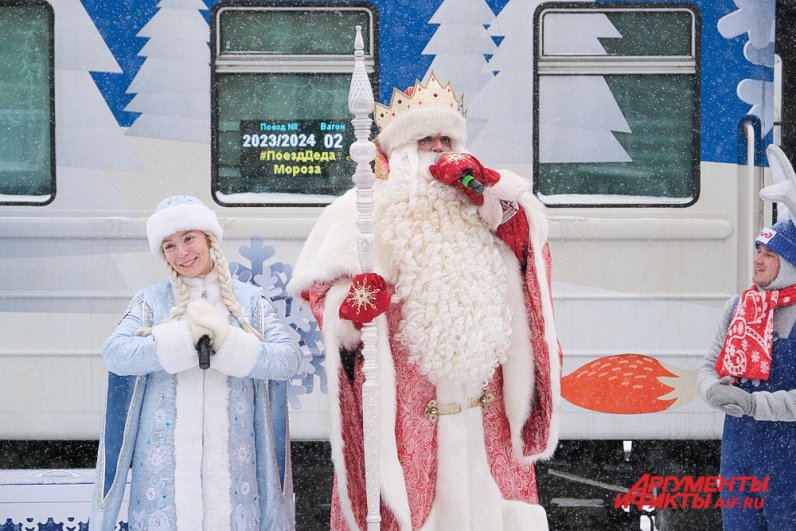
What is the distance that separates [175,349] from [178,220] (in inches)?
18.4

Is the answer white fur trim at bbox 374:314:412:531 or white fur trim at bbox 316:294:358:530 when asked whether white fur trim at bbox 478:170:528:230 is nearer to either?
white fur trim at bbox 374:314:412:531

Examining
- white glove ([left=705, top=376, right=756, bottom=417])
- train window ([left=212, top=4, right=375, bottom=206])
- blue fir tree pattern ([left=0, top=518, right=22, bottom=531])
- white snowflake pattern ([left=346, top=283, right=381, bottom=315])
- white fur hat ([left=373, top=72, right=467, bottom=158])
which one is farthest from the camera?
train window ([left=212, top=4, right=375, bottom=206])

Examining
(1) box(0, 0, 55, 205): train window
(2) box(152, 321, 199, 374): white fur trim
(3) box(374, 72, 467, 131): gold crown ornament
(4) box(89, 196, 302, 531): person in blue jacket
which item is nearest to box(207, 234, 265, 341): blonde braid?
(4) box(89, 196, 302, 531): person in blue jacket

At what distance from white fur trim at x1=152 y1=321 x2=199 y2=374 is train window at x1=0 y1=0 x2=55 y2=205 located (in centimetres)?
182

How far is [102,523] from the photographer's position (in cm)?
327

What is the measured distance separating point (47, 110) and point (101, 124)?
0.88 feet

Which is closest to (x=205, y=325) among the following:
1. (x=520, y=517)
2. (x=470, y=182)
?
(x=470, y=182)

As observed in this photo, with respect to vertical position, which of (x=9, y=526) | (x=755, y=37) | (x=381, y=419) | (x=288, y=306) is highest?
(x=755, y=37)

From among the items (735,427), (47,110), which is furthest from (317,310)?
(47,110)

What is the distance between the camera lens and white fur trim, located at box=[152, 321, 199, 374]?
312 cm

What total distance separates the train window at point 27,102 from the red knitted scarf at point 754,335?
3.19 meters

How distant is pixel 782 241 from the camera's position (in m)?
3.81

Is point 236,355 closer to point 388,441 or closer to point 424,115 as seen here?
point 388,441

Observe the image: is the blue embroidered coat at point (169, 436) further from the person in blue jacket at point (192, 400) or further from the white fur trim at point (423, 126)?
the white fur trim at point (423, 126)
